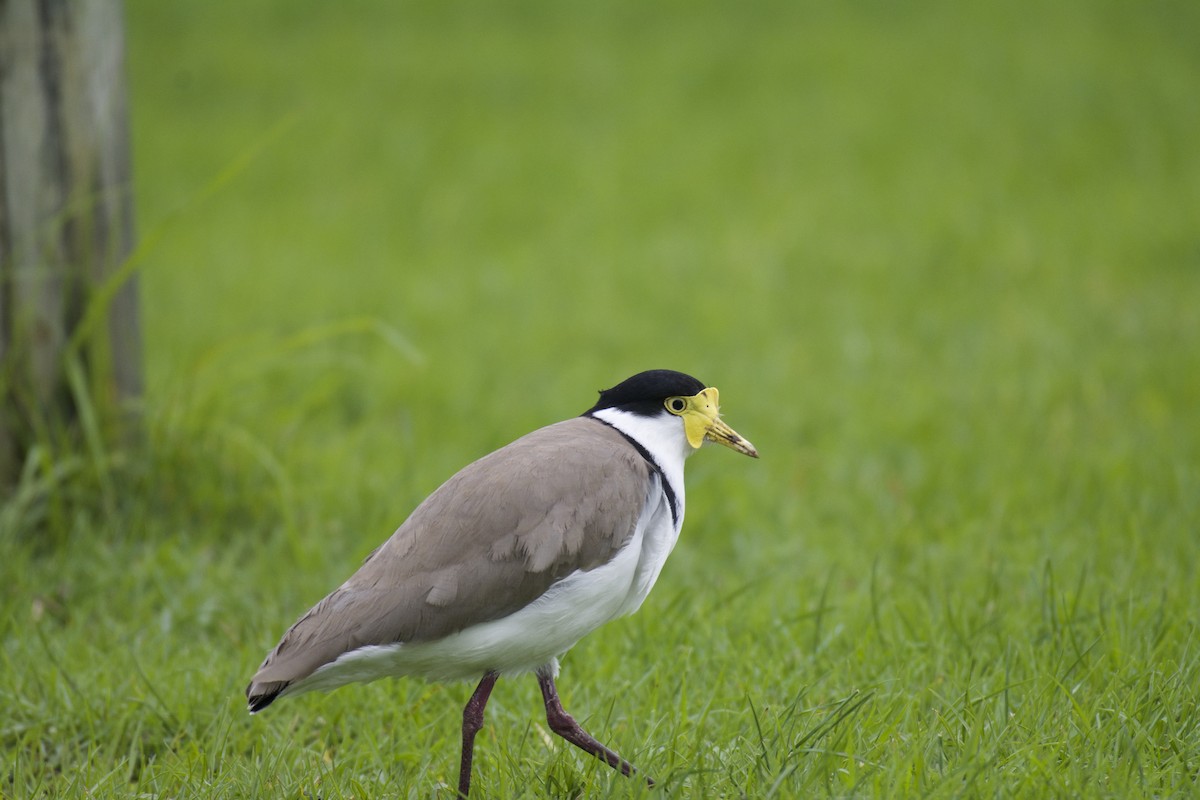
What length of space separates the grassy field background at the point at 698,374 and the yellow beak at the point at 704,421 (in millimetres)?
670

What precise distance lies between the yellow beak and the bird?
180 mm

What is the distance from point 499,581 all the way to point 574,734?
451mm

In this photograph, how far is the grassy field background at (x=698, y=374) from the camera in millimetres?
3182

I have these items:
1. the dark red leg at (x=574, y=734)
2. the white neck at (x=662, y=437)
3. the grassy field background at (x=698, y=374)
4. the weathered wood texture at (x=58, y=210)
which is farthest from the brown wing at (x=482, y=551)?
the weathered wood texture at (x=58, y=210)

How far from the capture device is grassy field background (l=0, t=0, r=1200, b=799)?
3182 millimetres

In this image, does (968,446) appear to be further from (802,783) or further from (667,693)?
(802,783)

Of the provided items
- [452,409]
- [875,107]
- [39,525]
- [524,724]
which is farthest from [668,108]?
[524,724]

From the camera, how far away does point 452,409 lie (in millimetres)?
6137

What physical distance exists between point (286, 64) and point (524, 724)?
10573mm

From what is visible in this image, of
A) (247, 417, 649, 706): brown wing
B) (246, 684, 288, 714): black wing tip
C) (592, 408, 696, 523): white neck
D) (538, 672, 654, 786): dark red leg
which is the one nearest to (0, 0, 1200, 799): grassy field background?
(538, 672, 654, 786): dark red leg

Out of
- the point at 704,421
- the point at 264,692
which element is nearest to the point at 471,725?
the point at 264,692

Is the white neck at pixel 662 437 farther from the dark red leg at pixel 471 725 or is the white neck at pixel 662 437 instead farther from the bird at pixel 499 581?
the dark red leg at pixel 471 725

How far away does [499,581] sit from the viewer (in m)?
2.74

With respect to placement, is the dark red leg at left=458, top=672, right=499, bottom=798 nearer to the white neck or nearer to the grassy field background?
the grassy field background
